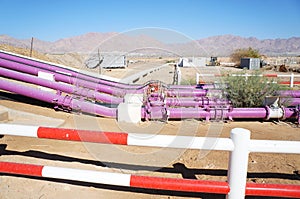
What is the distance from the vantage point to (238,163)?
2.27 meters

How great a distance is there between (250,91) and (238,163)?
6499mm

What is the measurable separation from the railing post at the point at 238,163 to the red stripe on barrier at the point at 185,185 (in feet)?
0.24

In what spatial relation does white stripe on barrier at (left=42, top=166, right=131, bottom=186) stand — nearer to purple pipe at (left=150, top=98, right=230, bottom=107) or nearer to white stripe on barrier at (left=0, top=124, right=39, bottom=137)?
white stripe on barrier at (left=0, top=124, right=39, bottom=137)

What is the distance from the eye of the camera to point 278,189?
2305mm

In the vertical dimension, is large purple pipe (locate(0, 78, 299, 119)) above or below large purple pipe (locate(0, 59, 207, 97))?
below

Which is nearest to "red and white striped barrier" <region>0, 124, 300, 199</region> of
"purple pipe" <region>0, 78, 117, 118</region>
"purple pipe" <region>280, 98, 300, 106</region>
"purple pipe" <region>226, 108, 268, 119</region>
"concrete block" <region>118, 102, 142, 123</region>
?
"concrete block" <region>118, 102, 142, 123</region>

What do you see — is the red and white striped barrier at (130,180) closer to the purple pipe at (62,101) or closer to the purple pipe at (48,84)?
the purple pipe at (62,101)

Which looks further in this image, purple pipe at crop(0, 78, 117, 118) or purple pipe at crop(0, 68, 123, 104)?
purple pipe at crop(0, 68, 123, 104)

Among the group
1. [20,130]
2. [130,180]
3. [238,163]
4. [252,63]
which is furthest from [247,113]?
[252,63]

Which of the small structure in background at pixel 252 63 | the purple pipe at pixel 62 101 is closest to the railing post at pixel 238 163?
the purple pipe at pixel 62 101

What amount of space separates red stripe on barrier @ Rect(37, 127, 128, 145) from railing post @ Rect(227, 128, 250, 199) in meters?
1.00

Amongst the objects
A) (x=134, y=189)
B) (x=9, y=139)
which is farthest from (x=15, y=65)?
(x=134, y=189)

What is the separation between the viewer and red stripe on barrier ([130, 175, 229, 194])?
2.34 metres

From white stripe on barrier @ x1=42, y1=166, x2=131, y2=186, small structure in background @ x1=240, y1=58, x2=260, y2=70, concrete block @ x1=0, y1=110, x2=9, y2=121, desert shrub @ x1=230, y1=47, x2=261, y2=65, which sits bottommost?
white stripe on barrier @ x1=42, y1=166, x2=131, y2=186
